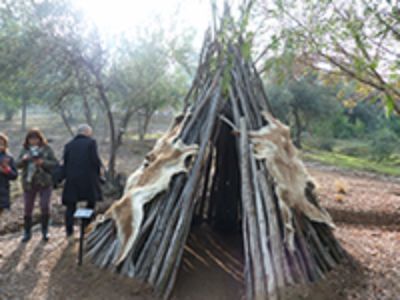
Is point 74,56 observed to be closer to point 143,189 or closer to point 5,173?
point 5,173

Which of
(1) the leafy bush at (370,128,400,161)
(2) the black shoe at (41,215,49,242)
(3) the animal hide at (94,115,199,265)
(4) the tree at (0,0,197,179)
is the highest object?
(4) the tree at (0,0,197,179)

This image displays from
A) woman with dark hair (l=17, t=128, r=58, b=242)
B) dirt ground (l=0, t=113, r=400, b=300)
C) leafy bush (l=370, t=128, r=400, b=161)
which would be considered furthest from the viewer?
leafy bush (l=370, t=128, r=400, b=161)

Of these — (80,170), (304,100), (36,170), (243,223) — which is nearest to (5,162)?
(36,170)

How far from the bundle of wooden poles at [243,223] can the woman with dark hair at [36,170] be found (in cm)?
87

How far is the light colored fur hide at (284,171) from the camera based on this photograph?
4.03 m

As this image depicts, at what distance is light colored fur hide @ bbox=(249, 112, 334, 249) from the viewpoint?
403cm

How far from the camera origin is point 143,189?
4.25 m

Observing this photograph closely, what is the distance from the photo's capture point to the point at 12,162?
183 inches

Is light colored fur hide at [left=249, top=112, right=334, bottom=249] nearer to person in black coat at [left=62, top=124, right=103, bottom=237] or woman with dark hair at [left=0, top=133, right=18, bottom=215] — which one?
person in black coat at [left=62, top=124, right=103, bottom=237]

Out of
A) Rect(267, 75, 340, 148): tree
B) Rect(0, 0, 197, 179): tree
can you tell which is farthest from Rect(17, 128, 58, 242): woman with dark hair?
Rect(267, 75, 340, 148): tree

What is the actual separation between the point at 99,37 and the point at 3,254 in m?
5.19

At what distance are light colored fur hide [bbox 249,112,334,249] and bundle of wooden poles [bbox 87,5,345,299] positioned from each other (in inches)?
3.3

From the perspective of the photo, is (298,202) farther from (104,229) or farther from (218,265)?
(104,229)

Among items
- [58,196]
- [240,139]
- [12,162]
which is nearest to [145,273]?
[240,139]
